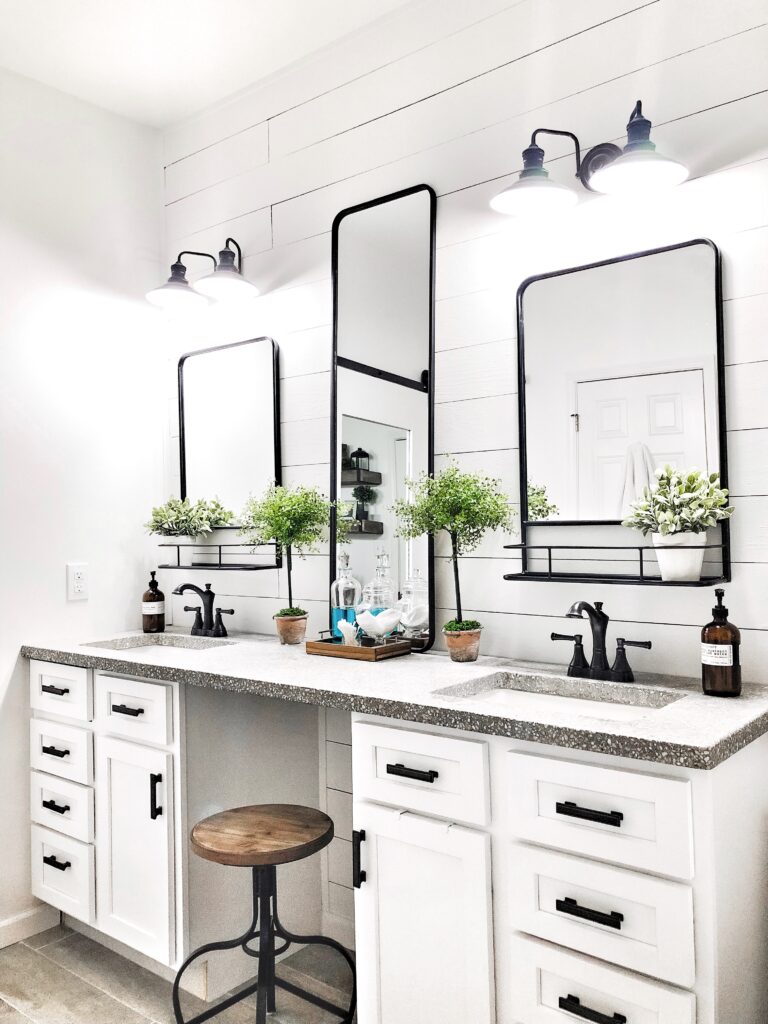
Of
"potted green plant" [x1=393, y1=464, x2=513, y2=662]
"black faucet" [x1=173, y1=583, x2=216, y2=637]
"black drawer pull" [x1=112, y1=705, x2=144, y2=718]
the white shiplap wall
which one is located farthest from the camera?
"black faucet" [x1=173, y1=583, x2=216, y2=637]

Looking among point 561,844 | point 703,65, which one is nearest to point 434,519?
point 561,844

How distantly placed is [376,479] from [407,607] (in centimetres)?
40

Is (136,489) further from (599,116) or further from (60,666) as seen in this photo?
(599,116)

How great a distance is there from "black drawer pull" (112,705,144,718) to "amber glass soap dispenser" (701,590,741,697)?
4.91 feet

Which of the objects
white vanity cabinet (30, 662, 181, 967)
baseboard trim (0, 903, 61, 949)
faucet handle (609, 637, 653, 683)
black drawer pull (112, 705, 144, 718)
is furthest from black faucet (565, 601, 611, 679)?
baseboard trim (0, 903, 61, 949)

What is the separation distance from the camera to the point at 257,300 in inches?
111

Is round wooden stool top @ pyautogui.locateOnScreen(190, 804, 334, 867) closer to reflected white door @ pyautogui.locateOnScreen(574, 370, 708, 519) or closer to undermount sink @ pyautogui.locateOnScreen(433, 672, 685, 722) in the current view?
undermount sink @ pyautogui.locateOnScreen(433, 672, 685, 722)

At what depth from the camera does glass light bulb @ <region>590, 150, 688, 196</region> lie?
177 cm

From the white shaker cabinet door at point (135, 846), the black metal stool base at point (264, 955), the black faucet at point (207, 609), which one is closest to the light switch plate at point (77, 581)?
the black faucet at point (207, 609)

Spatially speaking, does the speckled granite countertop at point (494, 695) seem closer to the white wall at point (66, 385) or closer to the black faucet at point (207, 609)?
the black faucet at point (207, 609)

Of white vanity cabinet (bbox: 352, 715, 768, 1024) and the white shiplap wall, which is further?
the white shiplap wall

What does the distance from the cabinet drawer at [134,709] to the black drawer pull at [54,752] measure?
8.3 inches

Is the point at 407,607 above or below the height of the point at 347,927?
above

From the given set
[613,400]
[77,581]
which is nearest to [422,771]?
[613,400]
